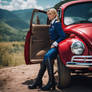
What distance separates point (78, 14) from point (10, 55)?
4.91m

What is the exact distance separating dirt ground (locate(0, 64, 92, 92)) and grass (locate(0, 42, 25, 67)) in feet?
5.39

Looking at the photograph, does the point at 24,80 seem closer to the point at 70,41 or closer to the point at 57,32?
the point at 57,32

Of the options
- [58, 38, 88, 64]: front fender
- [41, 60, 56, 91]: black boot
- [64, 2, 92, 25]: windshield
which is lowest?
[41, 60, 56, 91]: black boot

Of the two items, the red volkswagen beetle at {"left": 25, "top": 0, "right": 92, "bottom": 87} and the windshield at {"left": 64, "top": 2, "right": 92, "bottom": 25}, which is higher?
the windshield at {"left": 64, "top": 2, "right": 92, "bottom": 25}

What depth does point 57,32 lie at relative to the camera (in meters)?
5.54

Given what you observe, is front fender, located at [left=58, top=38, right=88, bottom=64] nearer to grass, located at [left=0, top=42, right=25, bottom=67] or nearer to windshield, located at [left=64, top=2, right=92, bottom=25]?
windshield, located at [left=64, top=2, right=92, bottom=25]

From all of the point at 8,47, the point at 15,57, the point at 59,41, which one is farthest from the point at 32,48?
the point at 8,47

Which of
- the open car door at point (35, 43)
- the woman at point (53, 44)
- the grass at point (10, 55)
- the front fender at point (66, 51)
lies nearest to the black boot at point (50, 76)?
the woman at point (53, 44)

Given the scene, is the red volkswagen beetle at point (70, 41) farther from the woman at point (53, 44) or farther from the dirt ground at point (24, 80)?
the dirt ground at point (24, 80)

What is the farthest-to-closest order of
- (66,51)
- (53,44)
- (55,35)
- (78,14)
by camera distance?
(78,14), (55,35), (53,44), (66,51)

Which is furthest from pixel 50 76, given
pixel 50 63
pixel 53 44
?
pixel 53 44

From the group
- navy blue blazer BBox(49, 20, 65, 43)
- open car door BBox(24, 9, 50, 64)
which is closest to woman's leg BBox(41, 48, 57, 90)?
navy blue blazer BBox(49, 20, 65, 43)

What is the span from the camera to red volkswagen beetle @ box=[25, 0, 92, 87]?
4.95 metres

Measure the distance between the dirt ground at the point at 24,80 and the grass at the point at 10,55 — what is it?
5.39 feet
